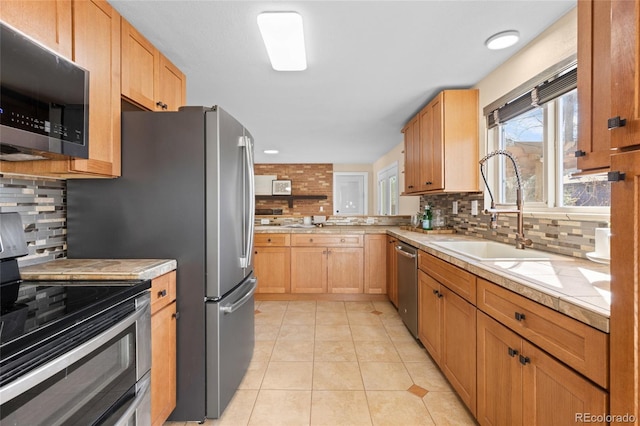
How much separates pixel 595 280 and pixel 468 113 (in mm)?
1867

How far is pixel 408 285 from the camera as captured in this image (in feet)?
8.45

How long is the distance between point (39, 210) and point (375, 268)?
10.1 feet

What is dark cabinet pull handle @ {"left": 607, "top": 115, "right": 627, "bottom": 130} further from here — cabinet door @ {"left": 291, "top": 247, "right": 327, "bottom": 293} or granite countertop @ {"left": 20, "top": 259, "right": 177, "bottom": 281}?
cabinet door @ {"left": 291, "top": 247, "right": 327, "bottom": 293}

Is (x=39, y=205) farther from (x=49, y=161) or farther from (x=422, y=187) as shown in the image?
(x=422, y=187)

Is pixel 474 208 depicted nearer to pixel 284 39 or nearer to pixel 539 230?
pixel 539 230

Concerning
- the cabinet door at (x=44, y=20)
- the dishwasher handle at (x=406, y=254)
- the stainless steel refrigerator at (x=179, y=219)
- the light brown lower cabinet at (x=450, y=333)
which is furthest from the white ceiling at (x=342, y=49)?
the light brown lower cabinet at (x=450, y=333)

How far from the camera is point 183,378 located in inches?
59.4

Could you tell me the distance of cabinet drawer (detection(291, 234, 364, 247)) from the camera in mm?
3520

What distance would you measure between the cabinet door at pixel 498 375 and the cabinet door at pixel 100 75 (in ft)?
6.55

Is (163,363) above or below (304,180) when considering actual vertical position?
below

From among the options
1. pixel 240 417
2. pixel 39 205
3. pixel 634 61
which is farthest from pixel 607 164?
pixel 39 205

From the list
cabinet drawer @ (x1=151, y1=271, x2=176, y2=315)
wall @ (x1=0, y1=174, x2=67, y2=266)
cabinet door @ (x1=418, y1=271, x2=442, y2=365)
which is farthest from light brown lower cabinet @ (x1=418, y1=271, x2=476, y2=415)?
wall @ (x1=0, y1=174, x2=67, y2=266)

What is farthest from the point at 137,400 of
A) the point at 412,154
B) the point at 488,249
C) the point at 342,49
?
the point at 412,154

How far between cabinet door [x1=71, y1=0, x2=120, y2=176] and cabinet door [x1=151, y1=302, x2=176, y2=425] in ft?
2.57
